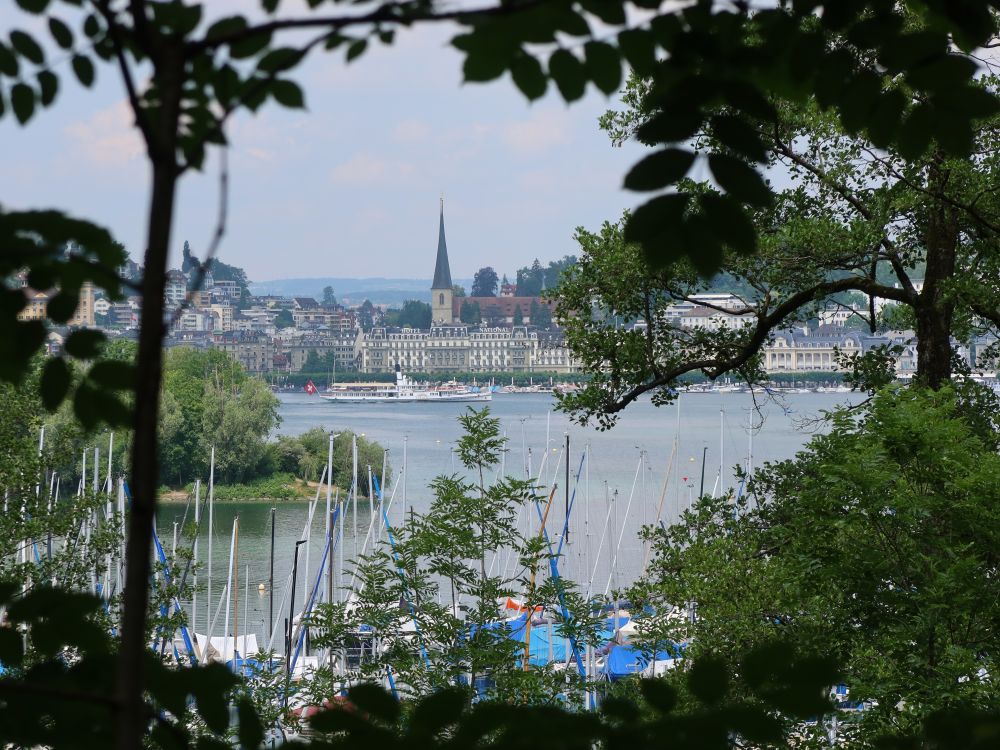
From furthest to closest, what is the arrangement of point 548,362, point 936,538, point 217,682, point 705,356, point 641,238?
point 548,362 < point 705,356 < point 936,538 < point 217,682 < point 641,238

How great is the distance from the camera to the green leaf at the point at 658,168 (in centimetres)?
92

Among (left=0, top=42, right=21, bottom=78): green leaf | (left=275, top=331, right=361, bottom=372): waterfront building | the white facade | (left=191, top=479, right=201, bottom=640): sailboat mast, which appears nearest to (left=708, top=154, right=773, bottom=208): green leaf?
(left=0, top=42, right=21, bottom=78): green leaf

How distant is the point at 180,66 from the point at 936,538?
4.06m

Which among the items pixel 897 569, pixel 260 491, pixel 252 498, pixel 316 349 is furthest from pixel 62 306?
pixel 316 349

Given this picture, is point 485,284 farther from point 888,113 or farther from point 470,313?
point 888,113

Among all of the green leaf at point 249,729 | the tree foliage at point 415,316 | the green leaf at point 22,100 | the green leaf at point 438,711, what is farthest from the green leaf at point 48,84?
the tree foliage at point 415,316

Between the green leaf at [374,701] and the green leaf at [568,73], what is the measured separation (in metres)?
0.54

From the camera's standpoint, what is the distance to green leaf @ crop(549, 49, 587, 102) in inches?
39.9

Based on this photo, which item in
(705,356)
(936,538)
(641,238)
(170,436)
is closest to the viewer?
(641,238)

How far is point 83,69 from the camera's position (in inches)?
53.4

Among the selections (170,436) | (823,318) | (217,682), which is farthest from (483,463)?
(170,436)

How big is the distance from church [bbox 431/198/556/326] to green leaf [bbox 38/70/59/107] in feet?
284

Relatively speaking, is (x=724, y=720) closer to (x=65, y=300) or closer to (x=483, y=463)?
(x=65, y=300)

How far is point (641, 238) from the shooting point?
0.93 m
